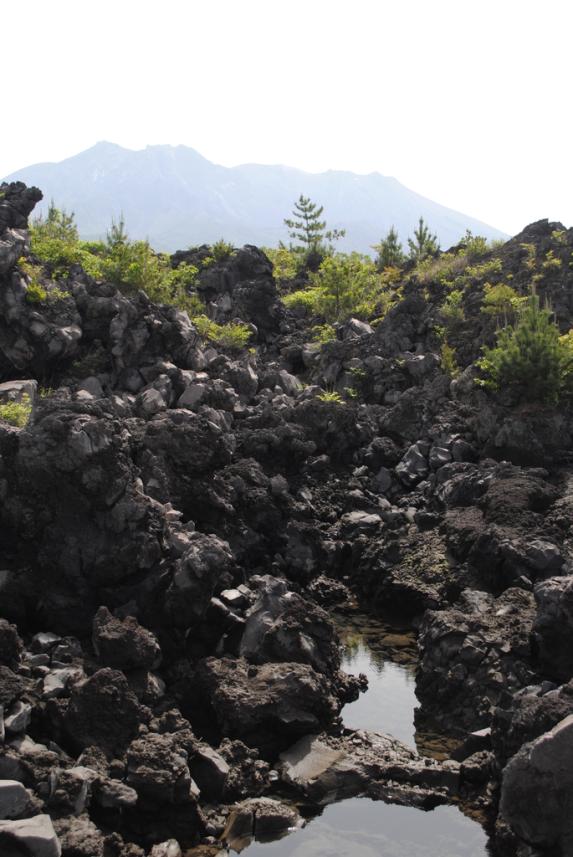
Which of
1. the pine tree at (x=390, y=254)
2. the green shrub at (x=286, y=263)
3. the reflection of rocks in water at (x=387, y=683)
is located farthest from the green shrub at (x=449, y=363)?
the pine tree at (x=390, y=254)

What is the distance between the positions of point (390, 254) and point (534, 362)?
1003 inches

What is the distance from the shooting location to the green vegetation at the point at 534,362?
22453mm

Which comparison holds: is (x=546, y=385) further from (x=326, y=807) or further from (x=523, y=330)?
(x=326, y=807)

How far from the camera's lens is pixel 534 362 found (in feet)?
74.3

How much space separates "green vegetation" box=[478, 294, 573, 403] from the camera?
22.5 meters

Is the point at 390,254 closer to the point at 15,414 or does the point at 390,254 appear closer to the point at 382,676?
the point at 15,414

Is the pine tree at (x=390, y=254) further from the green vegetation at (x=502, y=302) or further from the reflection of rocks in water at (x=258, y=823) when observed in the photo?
the reflection of rocks in water at (x=258, y=823)

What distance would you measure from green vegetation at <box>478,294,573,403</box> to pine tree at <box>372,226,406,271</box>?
22.8 m

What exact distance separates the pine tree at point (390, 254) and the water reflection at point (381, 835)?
122 feet

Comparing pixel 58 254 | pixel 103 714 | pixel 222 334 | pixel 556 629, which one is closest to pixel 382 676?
pixel 556 629

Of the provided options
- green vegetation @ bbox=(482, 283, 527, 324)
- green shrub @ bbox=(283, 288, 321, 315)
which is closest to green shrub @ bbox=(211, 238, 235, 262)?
green shrub @ bbox=(283, 288, 321, 315)

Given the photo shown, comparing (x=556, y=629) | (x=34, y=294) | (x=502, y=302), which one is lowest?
(x=556, y=629)

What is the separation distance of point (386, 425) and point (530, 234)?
20.0m

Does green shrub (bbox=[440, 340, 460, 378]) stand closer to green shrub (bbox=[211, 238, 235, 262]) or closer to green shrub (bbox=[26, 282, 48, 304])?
green shrub (bbox=[26, 282, 48, 304])
